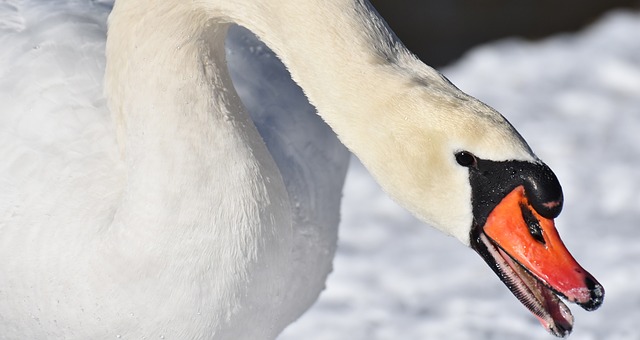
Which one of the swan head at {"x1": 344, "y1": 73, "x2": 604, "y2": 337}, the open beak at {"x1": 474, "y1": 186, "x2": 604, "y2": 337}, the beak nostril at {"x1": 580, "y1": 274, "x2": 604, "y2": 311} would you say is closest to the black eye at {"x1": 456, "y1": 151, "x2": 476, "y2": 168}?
the swan head at {"x1": 344, "y1": 73, "x2": 604, "y2": 337}

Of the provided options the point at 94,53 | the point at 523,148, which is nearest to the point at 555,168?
the point at 94,53

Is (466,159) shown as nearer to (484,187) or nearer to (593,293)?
(484,187)

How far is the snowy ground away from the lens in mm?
4301

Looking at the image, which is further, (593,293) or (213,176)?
(213,176)

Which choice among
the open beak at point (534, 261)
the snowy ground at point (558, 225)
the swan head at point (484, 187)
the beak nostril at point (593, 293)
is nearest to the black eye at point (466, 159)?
the swan head at point (484, 187)

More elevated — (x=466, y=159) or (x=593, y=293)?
(x=466, y=159)

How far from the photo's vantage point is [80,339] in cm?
274

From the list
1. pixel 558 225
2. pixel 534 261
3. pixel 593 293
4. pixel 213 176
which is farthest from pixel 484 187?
pixel 558 225

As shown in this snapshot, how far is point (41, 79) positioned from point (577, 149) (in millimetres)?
3078

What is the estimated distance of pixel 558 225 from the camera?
4.82m

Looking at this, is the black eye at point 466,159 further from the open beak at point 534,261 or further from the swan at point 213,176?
the open beak at point 534,261

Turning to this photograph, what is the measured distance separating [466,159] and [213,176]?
649 mm

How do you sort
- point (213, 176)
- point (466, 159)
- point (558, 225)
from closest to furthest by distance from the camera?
point (466, 159) < point (213, 176) < point (558, 225)

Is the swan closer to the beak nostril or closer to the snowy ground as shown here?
the beak nostril
